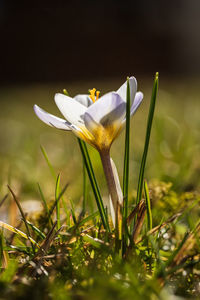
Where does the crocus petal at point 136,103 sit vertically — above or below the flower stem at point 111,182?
above

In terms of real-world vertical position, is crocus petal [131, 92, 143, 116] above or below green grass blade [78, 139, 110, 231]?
above

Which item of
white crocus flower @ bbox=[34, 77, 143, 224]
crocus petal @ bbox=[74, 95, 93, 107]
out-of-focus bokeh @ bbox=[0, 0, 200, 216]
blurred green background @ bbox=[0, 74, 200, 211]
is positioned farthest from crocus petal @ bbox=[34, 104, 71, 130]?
out-of-focus bokeh @ bbox=[0, 0, 200, 216]

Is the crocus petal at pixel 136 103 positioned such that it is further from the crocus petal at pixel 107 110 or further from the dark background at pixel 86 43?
the dark background at pixel 86 43

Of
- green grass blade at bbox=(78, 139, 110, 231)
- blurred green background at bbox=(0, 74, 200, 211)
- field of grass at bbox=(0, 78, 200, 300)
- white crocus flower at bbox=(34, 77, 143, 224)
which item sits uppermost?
white crocus flower at bbox=(34, 77, 143, 224)

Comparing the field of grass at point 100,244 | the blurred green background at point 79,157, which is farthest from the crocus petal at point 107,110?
the blurred green background at point 79,157

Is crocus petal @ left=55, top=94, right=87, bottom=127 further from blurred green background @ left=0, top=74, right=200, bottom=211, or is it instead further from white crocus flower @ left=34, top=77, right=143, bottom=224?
blurred green background @ left=0, top=74, right=200, bottom=211

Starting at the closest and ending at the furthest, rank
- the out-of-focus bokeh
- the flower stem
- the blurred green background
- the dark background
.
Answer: the flower stem → the blurred green background → the out-of-focus bokeh → the dark background

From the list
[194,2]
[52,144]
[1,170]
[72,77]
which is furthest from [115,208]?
[194,2]
